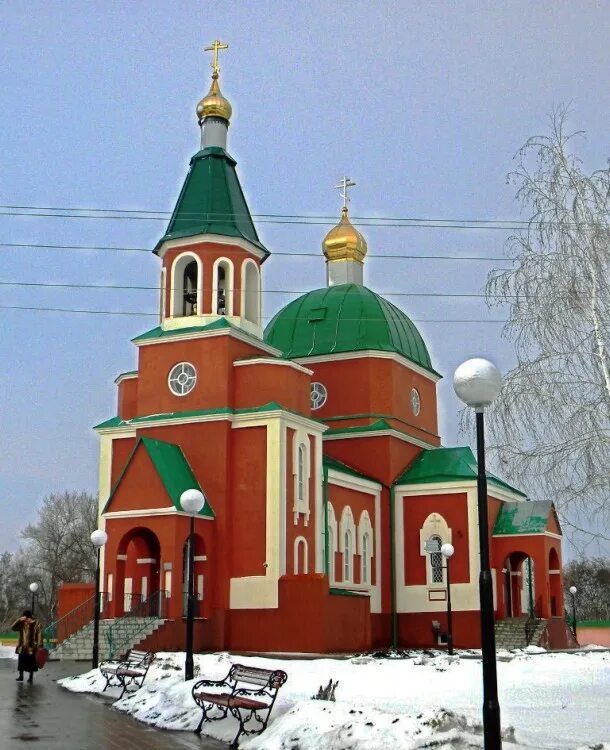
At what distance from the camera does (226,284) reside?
2944cm

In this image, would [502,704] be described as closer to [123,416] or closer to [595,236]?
[595,236]

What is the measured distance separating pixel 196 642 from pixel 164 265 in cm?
1110

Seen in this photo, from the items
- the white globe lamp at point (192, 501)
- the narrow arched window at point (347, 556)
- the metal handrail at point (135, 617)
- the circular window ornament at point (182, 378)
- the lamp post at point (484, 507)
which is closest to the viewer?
the lamp post at point (484, 507)

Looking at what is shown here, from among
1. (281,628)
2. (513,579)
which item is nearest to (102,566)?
(281,628)

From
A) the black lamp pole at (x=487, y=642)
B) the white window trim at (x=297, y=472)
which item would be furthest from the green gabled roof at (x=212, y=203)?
the black lamp pole at (x=487, y=642)

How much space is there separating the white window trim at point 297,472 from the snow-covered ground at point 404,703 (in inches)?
255

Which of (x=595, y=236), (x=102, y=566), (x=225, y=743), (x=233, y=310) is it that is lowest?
(x=225, y=743)

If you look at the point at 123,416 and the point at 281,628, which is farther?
the point at 123,416

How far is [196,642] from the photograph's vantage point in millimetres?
25594

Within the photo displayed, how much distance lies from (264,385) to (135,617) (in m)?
7.12

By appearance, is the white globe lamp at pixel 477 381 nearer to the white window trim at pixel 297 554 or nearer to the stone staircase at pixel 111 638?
the stone staircase at pixel 111 638

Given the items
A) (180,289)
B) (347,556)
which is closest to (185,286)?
(180,289)

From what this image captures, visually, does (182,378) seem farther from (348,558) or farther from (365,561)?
(365,561)

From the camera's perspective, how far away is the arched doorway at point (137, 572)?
1041 inches
